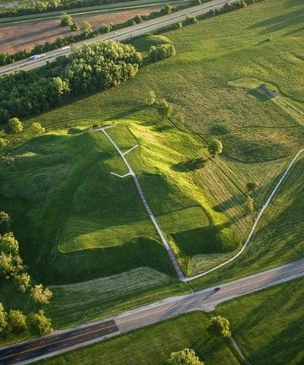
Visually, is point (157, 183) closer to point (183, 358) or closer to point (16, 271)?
point (16, 271)

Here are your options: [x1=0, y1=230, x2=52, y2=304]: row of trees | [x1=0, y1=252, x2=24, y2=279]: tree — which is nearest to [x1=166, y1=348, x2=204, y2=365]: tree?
[x1=0, y1=230, x2=52, y2=304]: row of trees

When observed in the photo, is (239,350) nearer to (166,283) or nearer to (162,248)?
(166,283)

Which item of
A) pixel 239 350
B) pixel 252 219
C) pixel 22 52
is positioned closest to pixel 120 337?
pixel 239 350

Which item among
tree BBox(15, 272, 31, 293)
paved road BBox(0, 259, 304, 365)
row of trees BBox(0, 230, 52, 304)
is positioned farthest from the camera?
tree BBox(15, 272, 31, 293)

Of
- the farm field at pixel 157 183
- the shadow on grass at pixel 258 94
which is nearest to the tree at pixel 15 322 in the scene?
the farm field at pixel 157 183

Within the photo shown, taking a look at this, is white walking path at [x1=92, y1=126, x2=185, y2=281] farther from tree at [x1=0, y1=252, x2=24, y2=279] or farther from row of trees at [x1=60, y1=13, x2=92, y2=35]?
row of trees at [x1=60, y1=13, x2=92, y2=35]

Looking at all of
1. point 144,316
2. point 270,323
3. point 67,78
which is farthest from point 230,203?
point 67,78
